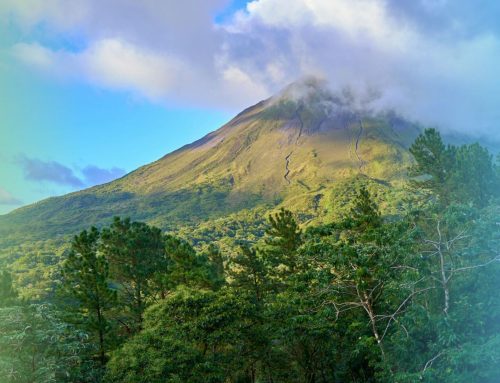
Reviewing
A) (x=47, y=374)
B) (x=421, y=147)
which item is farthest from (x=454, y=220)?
(x=421, y=147)

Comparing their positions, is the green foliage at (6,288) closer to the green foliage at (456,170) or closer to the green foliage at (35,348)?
the green foliage at (35,348)

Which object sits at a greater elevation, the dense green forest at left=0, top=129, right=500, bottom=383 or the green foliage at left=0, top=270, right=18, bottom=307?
the green foliage at left=0, top=270, right=18, bottom=307

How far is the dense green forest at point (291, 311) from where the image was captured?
13.0 m

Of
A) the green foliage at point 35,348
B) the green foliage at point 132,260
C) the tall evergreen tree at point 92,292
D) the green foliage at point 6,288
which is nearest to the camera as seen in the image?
the green foliage at point 35,348

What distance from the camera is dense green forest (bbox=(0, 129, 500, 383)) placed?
12953 millimetres

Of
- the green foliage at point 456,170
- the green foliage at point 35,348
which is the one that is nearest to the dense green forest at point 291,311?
the green foliage at point 35,348

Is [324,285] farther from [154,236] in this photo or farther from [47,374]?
[154,236]

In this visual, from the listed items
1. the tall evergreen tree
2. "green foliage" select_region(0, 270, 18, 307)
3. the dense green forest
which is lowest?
the dense green forest

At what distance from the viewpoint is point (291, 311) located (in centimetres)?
2030

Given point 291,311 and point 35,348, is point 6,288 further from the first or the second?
point 291,311

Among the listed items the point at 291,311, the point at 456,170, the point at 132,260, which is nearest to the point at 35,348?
the point at 291,311

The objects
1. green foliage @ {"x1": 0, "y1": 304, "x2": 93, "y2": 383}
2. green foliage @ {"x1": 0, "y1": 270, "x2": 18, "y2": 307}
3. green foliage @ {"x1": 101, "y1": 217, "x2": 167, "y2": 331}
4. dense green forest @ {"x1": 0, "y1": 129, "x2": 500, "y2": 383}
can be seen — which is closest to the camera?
dense green forest @ {"x1": 0, "y1": 129, "x2": 500, "y2": 383}

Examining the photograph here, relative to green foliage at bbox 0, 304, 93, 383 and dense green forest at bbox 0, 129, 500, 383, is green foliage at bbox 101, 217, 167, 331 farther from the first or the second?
green foliage at bbox 0, 304, 93, 383

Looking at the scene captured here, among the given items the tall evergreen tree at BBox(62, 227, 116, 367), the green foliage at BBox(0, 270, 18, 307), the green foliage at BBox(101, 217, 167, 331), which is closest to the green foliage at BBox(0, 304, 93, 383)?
the tall evergreen tree at BBox(62, 227, 116, 367)
